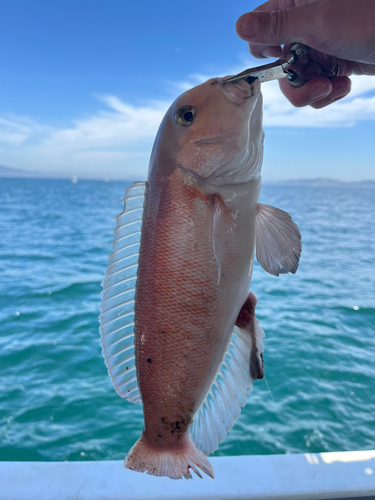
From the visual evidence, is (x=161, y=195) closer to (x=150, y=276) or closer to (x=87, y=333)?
(x=150, y=276)

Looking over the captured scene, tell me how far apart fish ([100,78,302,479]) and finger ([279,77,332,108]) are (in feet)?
2.11

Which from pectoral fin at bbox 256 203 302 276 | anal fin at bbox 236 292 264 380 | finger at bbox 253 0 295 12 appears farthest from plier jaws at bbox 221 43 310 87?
anal fin at bbox 236 292 264 380

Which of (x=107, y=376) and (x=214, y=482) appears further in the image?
(x=107, y=376)

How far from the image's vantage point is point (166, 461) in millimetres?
1083

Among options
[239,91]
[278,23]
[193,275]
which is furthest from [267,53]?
[193,275]

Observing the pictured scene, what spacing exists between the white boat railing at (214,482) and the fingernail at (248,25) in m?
1.98

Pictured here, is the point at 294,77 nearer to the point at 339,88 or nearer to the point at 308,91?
the point at 308,91

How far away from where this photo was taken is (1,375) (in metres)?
4.98

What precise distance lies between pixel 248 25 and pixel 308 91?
1.42ft

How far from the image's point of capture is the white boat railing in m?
1.82

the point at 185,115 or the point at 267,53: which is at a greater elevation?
the point at 267,53

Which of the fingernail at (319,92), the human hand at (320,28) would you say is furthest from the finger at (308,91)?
the human hand at (320,28)

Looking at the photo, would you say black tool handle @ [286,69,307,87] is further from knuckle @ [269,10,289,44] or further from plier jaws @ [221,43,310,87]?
knuckle @ [269,10,289,44]

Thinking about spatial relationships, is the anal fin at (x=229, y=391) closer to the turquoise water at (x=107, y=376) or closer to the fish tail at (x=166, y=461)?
the fish tail at (x=166, y=461)
